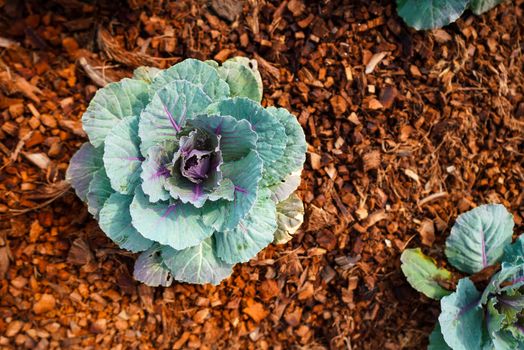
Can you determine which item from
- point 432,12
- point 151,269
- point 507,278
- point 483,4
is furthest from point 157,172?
point 483,4

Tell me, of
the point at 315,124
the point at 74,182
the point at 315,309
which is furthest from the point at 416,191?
the point at 74,182

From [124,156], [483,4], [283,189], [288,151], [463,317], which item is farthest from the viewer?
[483,4]

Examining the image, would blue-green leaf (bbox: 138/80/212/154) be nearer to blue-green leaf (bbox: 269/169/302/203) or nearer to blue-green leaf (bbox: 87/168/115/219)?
blue-green leaf (bbox: 87/168/115/219)

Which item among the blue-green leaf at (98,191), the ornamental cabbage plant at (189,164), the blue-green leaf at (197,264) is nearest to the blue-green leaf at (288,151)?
the ornamental cabbage plant at (189,164)

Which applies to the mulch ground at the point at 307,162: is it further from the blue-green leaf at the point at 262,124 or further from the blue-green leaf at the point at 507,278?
the blue-green leaf at the point at 262,124

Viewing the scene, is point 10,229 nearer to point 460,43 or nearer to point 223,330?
point 223,330

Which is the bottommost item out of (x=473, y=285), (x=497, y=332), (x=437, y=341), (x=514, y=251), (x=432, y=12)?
(x=437, y=341)

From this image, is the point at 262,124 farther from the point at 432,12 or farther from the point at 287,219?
the point at 432,12
